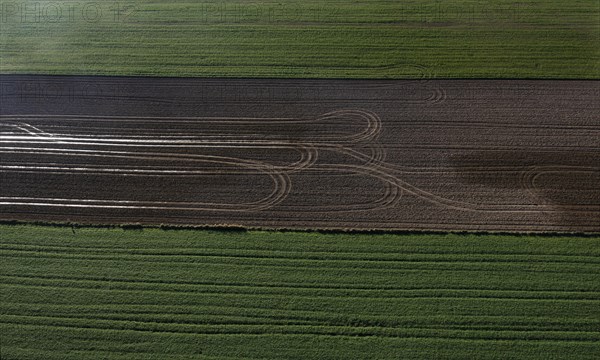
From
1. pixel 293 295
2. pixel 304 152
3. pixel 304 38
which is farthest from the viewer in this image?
pixel 304 38

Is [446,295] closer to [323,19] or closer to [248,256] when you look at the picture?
[248,256]

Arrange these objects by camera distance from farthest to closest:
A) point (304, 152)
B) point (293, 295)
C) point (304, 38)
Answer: point (304, 38) < point (304, 152) < point (293, 295)

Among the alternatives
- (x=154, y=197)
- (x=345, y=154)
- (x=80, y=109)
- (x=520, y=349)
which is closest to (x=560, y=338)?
(x=520, y=349)

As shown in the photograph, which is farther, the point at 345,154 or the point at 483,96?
the point at 483,96

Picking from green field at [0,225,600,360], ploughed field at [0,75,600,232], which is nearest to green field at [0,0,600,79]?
ploughed field at [0,75,600,232]

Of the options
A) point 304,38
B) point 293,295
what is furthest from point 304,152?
point 304,38

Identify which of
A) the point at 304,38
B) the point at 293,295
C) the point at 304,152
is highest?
the point at 304,38

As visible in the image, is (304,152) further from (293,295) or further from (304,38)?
(304,38)
